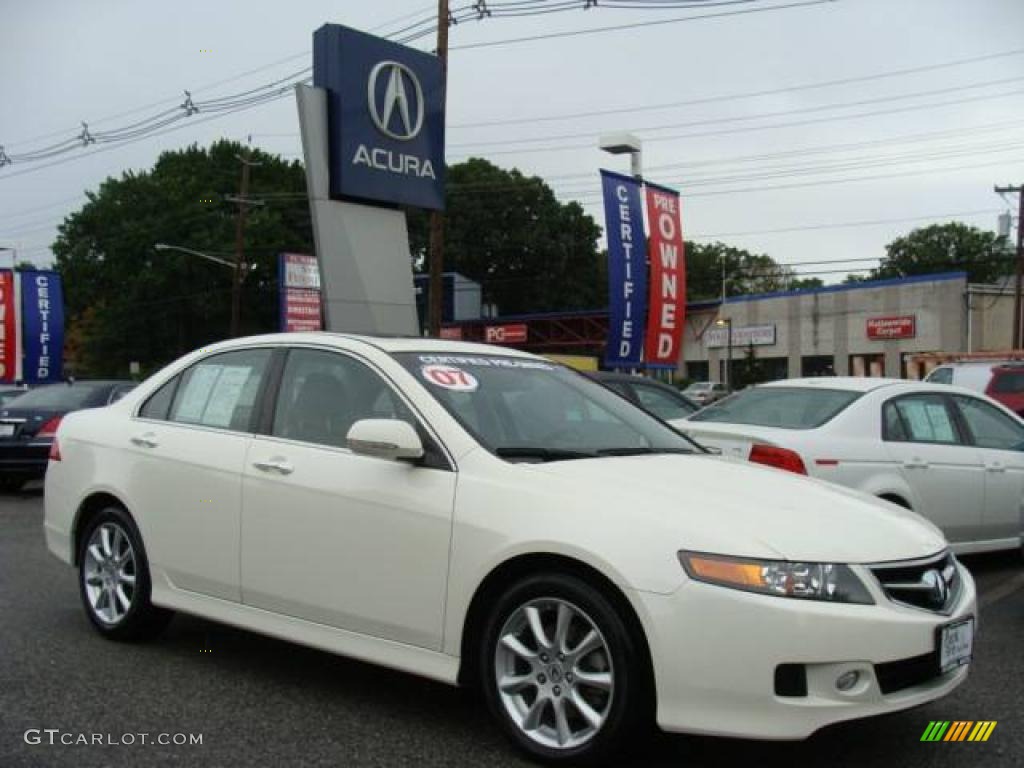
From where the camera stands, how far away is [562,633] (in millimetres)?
3619

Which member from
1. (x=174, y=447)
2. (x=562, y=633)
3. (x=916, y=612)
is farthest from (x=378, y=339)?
(x=916, y=612)

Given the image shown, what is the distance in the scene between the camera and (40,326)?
3034 cm

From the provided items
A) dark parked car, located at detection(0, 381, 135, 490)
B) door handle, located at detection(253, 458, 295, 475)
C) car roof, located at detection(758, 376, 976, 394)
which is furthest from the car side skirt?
dark parked car, located at detection(0, 381, 135, 490)

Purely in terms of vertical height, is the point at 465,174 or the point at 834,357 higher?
the point at 465,174

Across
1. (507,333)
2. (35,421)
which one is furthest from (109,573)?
(507,333)

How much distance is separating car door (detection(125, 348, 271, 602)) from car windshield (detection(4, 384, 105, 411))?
8535 mm

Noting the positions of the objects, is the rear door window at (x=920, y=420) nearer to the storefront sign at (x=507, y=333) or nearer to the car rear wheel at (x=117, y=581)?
the car rear wheel at (x=117, y=581)

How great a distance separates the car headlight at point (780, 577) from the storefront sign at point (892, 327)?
46.2 m

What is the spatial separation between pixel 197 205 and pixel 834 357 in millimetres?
35205

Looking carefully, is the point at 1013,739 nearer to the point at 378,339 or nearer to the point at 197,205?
the point at 378,339

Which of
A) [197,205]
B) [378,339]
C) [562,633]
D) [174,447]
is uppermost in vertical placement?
[197,205]

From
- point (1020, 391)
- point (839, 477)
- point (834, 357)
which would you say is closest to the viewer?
point (839, 477)

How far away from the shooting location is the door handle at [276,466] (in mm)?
4512

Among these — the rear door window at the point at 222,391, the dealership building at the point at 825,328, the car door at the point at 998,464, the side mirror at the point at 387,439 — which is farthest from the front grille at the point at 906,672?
the dealership building at the point at 825,328
